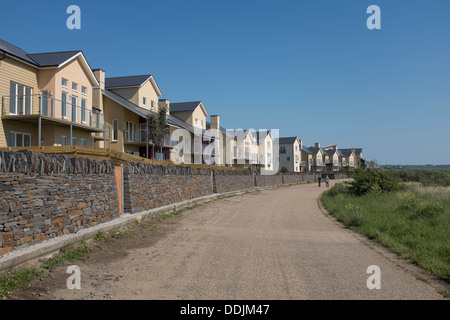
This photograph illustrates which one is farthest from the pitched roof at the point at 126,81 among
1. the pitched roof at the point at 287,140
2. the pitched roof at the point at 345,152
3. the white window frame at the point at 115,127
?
the pitched roof at the point at 345,152

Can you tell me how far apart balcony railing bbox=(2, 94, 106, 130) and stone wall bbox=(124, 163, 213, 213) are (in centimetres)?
935

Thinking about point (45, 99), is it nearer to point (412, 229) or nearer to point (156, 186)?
point (156, 186)

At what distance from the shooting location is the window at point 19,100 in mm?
20484

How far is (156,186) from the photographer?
14.3 metres

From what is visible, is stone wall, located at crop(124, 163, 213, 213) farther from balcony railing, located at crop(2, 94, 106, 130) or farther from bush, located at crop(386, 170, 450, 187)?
bush, located at crop(386, 170, 450, 187)

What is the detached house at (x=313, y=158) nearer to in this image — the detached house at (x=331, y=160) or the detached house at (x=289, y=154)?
the detached house at (x=331, y=160)

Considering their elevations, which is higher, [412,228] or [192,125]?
[192,125]

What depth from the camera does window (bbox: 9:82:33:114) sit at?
67.2 ft

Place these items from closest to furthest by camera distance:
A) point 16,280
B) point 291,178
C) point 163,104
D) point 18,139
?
point 16,280 < point 18,139 < point 163,104 < point 291,178

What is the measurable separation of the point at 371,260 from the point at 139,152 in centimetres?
3028

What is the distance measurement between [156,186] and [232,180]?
54.6 ft

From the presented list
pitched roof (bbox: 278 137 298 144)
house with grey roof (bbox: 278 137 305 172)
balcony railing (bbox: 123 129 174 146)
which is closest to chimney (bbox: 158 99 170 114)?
balcony railing (bbox: 123 129 174 146)

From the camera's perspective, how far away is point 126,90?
35281mm

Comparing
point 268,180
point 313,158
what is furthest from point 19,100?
point 313,158
